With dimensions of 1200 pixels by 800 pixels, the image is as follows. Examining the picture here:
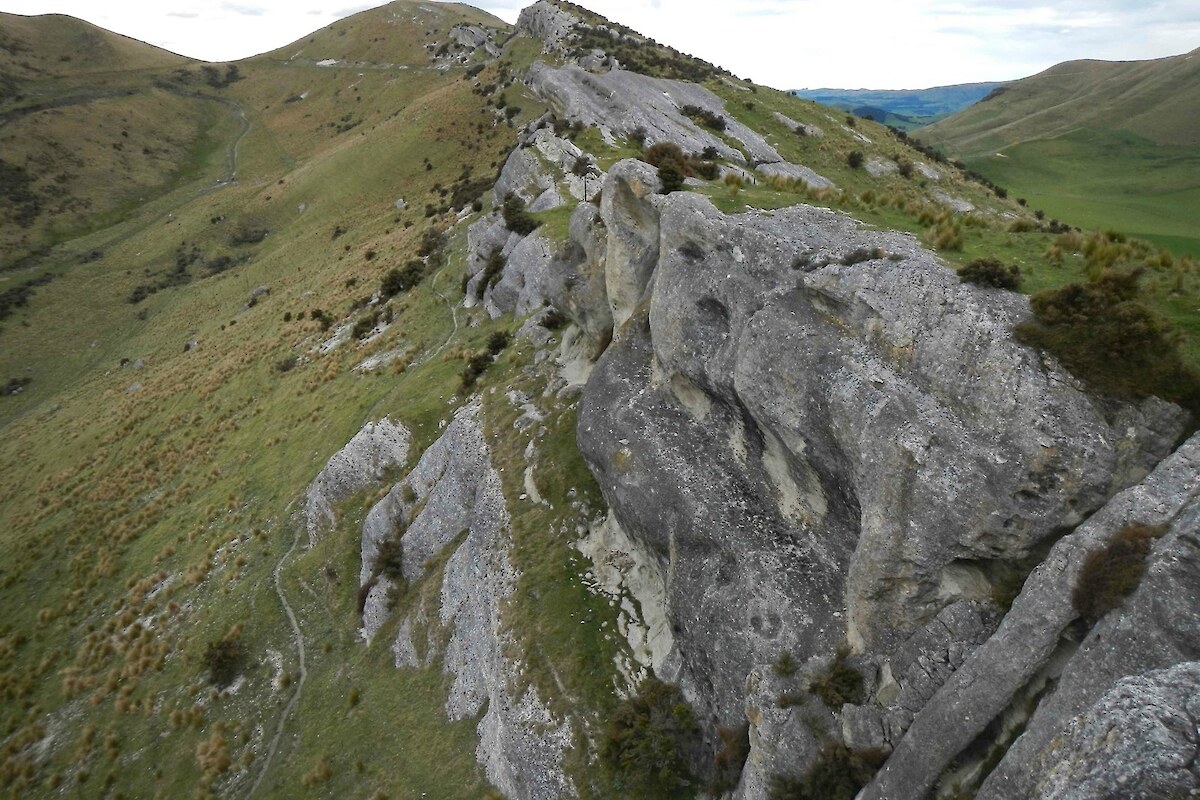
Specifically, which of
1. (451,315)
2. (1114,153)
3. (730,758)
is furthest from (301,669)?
(1114,153)

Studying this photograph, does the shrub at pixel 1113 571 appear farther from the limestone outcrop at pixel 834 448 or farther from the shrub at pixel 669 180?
the shrub at pixel 669 180

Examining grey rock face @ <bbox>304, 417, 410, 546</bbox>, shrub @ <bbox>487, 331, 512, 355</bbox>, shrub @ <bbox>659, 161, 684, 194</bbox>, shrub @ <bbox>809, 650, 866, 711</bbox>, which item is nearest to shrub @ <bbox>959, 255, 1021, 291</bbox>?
shrub @ <bbox>809, 650, 866, 711</bbox>

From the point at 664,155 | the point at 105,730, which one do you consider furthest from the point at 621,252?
the point at 105,730

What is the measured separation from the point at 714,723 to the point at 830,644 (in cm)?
493

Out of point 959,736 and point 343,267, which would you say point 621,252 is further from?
point 343,267

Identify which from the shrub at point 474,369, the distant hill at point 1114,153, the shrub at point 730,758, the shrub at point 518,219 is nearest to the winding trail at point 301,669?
the shrub at point 474,369

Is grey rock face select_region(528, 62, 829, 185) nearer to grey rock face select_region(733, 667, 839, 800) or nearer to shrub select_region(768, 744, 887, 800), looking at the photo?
grey rock face select_region(733, 667, 839, 800)

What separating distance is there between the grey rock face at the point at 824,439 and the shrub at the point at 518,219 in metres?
25.1

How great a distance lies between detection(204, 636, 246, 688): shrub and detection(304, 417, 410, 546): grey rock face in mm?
6853

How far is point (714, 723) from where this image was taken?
17.8 metres

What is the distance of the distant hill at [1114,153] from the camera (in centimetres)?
6863

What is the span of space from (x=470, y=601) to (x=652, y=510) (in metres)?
10.1

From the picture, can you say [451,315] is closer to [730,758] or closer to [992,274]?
[730,758]

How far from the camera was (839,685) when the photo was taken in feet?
47.1
